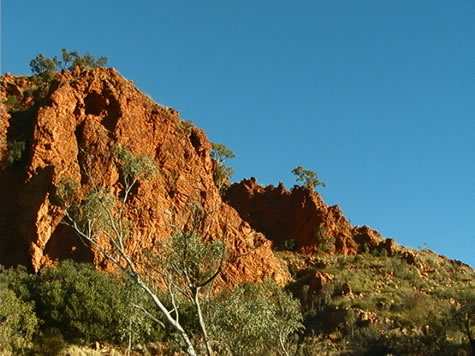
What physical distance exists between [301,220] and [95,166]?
19863mm

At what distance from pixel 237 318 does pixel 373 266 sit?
82.5 feet

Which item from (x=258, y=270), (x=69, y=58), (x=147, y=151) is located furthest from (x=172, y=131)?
(x=69, y=58)

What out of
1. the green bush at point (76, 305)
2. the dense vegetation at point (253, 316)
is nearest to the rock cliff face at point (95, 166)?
the green bush at point (76, 305)

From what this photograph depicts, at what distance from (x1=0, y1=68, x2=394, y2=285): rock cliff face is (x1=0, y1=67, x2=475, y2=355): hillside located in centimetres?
7

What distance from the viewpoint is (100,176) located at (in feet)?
109

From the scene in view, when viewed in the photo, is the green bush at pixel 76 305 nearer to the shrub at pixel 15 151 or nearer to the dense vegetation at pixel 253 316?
the dense vegetation at pixel 253 316

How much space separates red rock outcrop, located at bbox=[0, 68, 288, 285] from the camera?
102 ft

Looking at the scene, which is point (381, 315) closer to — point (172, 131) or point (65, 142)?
point (172, 131)

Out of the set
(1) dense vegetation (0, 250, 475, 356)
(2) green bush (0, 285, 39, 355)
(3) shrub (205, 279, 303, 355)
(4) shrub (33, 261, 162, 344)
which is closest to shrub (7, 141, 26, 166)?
(1) dense vegetation (0, 250, 475, 356)

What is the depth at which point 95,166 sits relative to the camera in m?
33.7

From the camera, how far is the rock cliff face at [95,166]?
102 ft

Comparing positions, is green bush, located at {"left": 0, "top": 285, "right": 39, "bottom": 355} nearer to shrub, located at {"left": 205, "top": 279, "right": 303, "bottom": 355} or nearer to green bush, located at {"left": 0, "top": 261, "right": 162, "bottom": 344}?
green bush, located at {"left": 0, "top": 261, "right": 162, "bottom": 344}

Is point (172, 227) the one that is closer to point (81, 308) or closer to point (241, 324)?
point (81, 308)

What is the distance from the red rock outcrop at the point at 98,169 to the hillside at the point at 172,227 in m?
0.07
